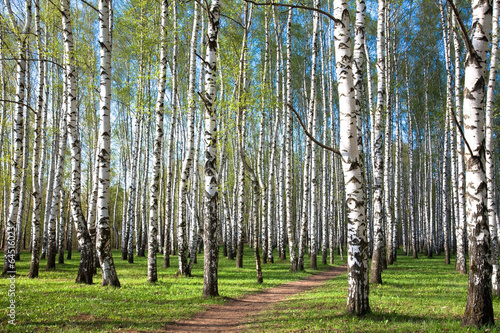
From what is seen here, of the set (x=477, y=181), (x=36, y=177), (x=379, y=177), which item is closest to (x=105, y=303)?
(x=36, y=177)

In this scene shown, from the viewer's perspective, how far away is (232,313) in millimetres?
6965

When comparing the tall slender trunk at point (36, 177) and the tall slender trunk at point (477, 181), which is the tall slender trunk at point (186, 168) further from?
the tall slender trunk at point (477, 181)

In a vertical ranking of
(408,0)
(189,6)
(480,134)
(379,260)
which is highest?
(408,0)

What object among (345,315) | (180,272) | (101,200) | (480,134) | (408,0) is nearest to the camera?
Answer: (480,134)

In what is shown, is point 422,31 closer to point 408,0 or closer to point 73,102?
point 408,0

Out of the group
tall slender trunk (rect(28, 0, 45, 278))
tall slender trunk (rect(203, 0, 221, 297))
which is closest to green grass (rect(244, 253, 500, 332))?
tall slender trunk (rect(203, 0, 221, 297))

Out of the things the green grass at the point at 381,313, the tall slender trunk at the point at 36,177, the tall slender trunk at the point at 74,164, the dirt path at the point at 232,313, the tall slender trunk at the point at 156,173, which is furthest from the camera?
the tall slender trunk at the point at 36,177

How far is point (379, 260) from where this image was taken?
9.91 m

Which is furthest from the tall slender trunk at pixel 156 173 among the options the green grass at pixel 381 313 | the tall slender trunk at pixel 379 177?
the tall slender trunk at pixel 379 177

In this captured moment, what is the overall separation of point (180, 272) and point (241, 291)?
11.2 feet

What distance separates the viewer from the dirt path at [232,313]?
5.87 meters

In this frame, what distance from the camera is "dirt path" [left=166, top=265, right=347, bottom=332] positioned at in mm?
5867

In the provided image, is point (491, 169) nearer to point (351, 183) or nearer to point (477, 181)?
point (477, 181)

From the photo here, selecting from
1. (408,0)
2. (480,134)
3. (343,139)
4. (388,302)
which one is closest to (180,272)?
(388,302)
